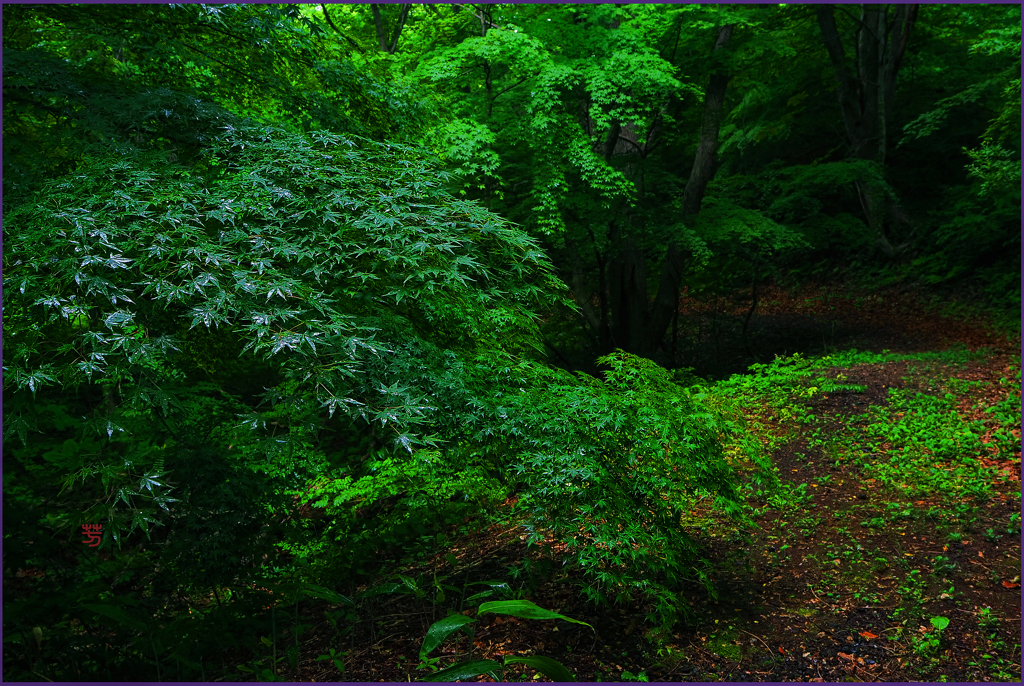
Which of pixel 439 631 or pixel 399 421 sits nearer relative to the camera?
pixel 399 421

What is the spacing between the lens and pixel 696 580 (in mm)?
4125

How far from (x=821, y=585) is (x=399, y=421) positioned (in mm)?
3126

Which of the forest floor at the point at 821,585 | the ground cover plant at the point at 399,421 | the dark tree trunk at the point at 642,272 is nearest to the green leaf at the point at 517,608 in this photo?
the ground cover plant at the point at 399,421

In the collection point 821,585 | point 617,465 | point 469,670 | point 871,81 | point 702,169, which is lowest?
point 821,585

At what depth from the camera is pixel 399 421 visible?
244cm

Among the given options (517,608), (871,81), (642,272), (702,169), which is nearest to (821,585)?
(517,608)

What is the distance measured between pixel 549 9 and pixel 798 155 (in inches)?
423

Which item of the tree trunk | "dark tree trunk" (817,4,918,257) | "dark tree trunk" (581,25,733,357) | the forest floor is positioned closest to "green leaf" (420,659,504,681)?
the forest floor

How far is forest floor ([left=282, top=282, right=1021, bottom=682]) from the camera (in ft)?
11.0

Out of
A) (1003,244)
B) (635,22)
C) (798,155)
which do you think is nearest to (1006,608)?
(635,22)

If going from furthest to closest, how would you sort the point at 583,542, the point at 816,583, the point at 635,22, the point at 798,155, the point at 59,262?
the point at 798,155 < the point at 635,22 < the point at 816,583 < the point at 583,542 < the point at 59,262

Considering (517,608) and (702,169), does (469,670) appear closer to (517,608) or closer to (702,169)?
(517,608)

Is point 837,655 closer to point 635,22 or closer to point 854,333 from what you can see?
point 635,22

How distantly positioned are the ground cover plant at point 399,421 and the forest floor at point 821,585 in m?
0.03
